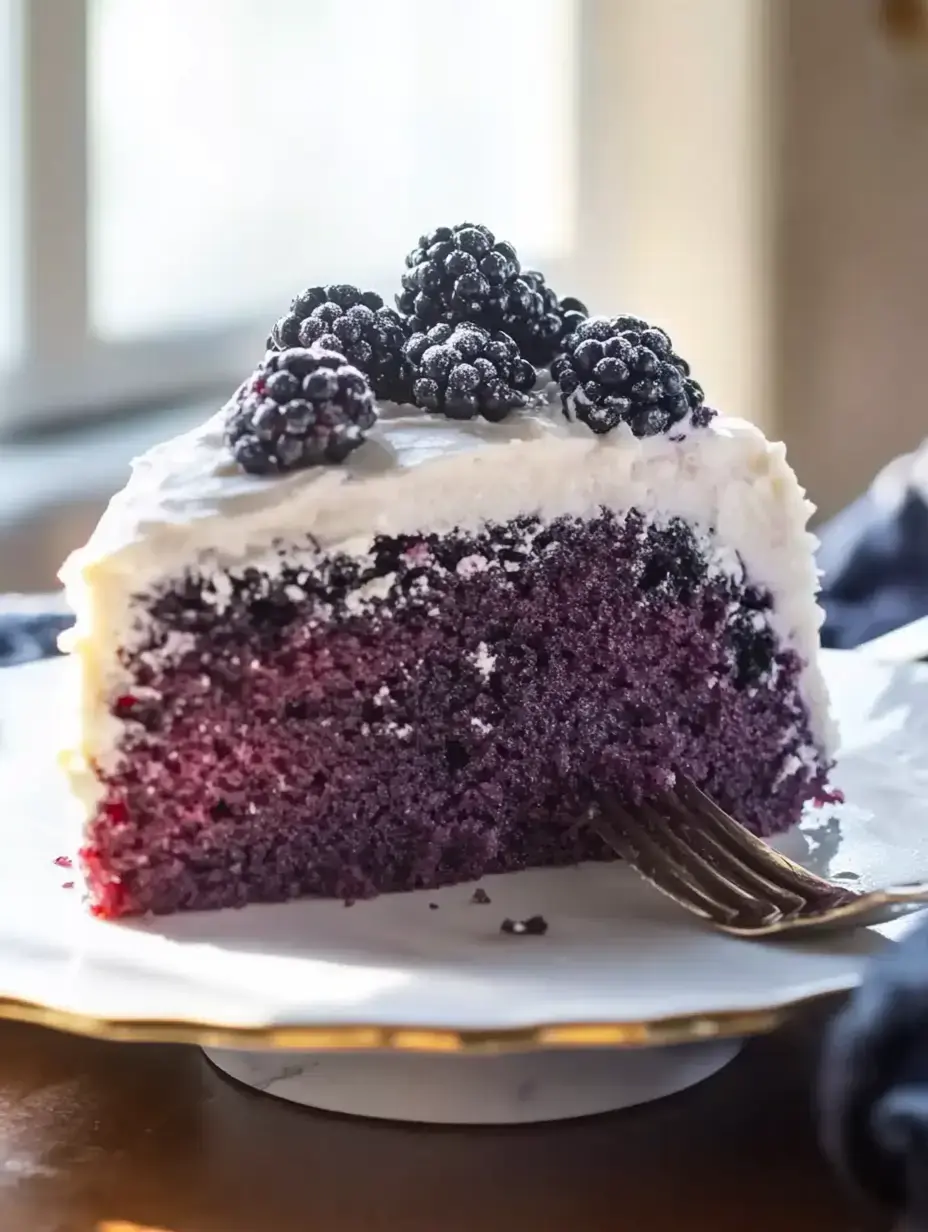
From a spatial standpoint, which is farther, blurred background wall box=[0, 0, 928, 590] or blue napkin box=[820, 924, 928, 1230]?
blurred background wall box=[0, 0, 928, 590]

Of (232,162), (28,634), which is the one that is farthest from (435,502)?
(232,162)

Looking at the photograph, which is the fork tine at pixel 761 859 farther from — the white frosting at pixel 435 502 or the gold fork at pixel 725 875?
the white frosting at pixel 435 502

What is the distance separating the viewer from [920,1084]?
815mm

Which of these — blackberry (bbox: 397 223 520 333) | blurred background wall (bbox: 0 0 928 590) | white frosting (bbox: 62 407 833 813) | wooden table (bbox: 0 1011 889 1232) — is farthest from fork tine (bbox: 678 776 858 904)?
blurred background wall (bbox: 0 0 928 590)

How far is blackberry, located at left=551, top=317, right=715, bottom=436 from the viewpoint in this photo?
1.40m

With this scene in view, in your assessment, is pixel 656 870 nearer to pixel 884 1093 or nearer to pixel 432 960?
pixel 432 960

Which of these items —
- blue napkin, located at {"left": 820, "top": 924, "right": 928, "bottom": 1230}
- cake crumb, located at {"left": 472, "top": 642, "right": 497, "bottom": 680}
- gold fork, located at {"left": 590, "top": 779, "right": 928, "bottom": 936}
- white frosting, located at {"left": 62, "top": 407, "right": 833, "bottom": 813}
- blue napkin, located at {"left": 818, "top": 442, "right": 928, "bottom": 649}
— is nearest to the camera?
blue napkin, located at {"left": 820, "top": 924, "right": 928, "bottom": 1230}

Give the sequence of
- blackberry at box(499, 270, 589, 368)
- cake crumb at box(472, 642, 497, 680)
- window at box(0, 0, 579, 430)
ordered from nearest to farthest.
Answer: cake crumb at box(472, 642, 497, 680), blackberry at box(499, 270, 589, 368), window at box(0, 0, 579, 430)

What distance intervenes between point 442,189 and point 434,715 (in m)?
2.89

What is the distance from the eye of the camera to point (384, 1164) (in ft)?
3.05

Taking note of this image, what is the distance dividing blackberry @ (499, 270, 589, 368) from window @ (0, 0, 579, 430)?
1.64 m

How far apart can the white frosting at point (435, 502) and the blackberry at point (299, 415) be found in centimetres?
2

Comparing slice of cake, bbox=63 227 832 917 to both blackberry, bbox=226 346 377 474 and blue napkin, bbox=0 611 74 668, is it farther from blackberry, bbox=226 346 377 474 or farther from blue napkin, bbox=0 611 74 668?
blue napkin, bbox=0 611 74 668

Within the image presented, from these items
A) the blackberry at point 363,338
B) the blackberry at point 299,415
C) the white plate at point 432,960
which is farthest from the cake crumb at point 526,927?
the blackberry at point 363,338
